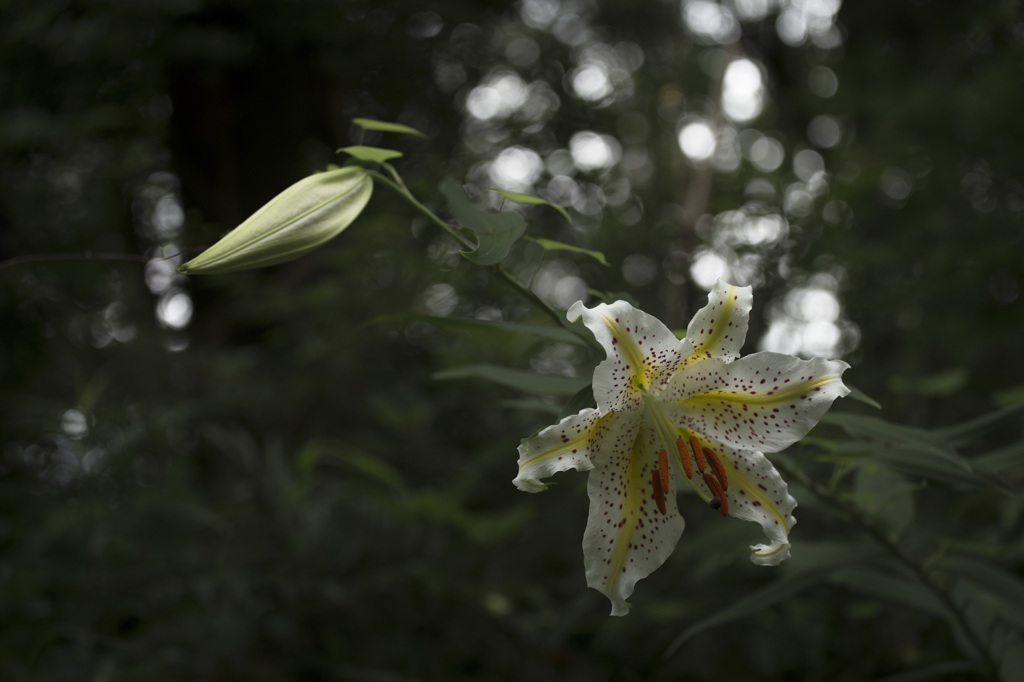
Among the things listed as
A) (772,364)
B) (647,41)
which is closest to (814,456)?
(772,364)

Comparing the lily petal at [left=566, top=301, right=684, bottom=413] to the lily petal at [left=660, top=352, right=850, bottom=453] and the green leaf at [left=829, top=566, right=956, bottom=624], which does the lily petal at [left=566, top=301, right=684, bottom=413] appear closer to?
the lily petal at [left=660, top=352, right=850, bottom=453]

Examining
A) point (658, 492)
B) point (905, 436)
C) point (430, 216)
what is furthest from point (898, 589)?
point (430, 216)

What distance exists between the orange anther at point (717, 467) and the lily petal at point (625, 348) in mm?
76

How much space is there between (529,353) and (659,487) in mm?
1281

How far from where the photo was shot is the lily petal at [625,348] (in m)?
0.48

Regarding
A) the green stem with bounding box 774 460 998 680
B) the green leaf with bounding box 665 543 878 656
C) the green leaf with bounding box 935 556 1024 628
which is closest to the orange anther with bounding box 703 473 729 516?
the green stem with bounding box 774 460 998 680

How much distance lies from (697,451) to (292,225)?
36cm

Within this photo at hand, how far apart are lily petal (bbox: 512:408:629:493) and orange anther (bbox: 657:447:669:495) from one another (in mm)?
67

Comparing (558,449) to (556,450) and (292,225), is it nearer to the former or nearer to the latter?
(556,450)

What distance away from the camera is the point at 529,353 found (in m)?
1.82

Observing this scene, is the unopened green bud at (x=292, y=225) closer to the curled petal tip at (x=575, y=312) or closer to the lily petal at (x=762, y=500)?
the curled petal tip at (x=575, y=312)

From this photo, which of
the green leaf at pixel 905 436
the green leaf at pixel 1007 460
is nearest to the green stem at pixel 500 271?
the green leaf at pixel 905 436

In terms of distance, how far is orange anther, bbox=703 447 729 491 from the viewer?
54cm

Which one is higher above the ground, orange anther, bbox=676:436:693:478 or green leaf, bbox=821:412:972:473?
green leaf, bbox=821:412:972:473
